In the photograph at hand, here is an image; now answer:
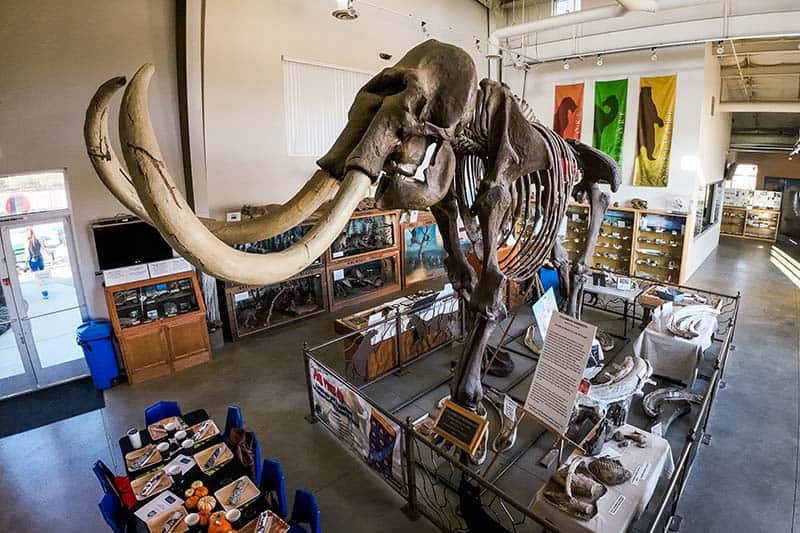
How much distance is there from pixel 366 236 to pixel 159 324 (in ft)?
15.4

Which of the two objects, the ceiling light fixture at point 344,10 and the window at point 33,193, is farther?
the ceiling light fixture at point 344,10

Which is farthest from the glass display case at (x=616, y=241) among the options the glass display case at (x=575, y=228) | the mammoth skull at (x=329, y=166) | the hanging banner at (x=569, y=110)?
the mammoth skull at (x=329, y=166)

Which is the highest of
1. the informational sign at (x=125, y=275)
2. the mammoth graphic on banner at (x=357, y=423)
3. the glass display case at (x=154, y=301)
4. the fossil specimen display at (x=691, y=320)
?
the informational sign at (x=125, y=275)

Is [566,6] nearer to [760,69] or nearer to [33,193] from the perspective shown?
[760,69]

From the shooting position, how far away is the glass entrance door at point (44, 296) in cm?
655

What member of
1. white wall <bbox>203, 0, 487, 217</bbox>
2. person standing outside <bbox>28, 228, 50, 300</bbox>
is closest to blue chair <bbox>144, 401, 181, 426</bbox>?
person standing outside <bbox>28, 228, 50, 300</bbox>

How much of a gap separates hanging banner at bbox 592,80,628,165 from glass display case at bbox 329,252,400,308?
6.12 meters

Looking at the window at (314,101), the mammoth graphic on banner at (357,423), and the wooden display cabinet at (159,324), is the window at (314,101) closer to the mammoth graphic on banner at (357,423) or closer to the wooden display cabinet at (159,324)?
the wooden display cabinet at (159,324)

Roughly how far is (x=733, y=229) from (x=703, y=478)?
1674cm

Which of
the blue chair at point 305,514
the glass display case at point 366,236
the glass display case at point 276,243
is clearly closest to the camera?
the blue chair at point 305,514

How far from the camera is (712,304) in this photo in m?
7.19

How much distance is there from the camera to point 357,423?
4.72 meters

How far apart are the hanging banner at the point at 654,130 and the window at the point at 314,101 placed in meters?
6.64

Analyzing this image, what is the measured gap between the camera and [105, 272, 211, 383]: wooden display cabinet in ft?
22.4
